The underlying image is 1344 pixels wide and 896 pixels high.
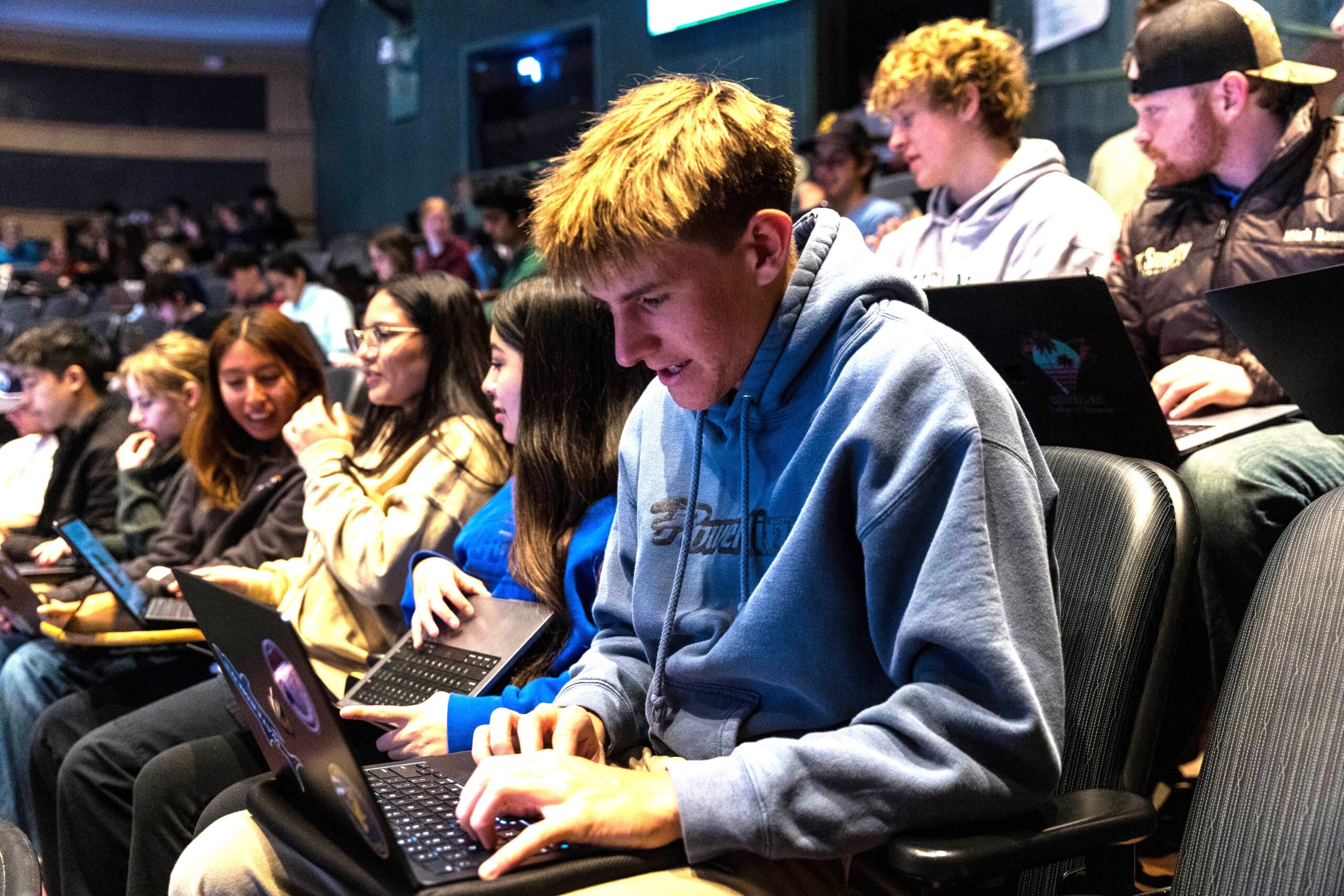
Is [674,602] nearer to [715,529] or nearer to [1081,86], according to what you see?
[715,529]

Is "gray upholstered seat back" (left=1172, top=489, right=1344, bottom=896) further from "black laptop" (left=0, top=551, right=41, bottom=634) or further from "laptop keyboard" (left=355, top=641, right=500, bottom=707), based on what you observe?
"black laptop" (left=0, top=551, right=41, bottom=634)

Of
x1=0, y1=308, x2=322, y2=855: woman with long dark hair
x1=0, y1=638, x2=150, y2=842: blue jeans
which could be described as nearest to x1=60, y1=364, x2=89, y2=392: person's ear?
x1=0, y1=308, x2=322, y2=855: woman with long dark hair

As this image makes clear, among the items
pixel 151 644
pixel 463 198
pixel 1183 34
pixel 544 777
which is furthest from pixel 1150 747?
pixel 463 198

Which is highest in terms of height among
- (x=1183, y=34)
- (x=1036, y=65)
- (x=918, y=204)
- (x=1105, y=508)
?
(x=1036, y=65)

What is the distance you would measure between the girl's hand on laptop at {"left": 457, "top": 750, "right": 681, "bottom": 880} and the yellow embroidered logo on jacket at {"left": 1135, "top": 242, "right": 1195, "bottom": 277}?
4.79ft

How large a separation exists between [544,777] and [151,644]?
1677mm

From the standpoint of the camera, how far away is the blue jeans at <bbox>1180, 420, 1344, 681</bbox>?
161cm

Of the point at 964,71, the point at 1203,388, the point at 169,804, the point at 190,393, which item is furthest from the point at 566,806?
the point at 190,393

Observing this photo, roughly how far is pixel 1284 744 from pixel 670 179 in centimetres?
70

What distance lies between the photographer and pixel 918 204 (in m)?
2.95

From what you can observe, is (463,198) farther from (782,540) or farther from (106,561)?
(782,540)

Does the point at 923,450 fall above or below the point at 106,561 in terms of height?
above

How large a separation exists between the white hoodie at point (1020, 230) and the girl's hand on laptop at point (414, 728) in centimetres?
121

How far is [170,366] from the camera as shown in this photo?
10.4 ft
